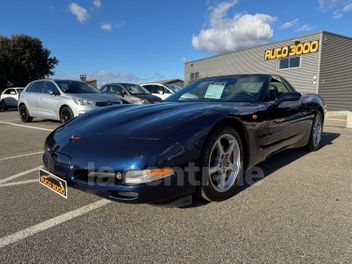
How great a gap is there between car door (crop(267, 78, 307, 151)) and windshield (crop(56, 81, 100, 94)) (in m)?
6.04

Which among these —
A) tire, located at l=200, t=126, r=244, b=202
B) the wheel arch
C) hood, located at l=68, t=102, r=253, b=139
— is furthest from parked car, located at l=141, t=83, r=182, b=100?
tire, located at l=200, t=126, r=244, b=202

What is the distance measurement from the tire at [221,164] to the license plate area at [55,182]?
109 centimetres

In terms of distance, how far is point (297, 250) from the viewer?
2.00m

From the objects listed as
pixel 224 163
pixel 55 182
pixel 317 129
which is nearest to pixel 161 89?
pixel 317 129

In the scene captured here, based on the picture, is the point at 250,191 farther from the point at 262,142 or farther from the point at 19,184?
the point at 19,184

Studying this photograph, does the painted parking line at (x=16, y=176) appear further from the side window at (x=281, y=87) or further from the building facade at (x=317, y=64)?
the building facade at (x=317, y=64)

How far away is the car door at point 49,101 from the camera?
27.8 feet

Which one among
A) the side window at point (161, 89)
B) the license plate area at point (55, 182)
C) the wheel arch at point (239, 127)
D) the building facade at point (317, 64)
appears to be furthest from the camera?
the building facade at point (317, 64)

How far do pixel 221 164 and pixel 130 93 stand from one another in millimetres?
9541


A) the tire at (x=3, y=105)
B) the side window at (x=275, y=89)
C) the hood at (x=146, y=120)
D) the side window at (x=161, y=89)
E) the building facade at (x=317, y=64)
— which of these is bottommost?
the tire at (x=3, y=105)

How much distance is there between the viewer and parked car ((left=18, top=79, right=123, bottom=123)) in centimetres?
791

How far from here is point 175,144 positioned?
2.28 meters

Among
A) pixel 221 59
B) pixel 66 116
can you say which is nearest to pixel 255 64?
pixel 221 59

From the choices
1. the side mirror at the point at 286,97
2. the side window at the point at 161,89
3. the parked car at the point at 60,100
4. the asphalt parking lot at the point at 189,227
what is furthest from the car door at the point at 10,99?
the side mirror at the point at 286,97
